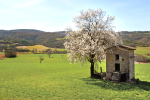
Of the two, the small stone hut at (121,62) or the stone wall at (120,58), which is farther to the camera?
the stone wall at (120,58)

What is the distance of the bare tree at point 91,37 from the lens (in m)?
30.6

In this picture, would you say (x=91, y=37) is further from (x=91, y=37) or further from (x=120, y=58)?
(x=120, y=58)

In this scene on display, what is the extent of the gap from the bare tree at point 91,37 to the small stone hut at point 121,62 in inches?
65.0

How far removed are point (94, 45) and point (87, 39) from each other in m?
2.38

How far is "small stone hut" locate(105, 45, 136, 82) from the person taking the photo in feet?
96.3

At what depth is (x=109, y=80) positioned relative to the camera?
31.2 metres

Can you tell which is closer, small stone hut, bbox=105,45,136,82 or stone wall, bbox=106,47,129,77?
small stone hut, bbox=105,45,136,82

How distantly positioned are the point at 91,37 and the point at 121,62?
9.17 meters

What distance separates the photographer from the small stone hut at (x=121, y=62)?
1156 inches

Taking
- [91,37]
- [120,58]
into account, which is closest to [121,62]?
[120,58]

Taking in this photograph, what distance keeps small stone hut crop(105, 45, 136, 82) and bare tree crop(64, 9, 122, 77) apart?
5.42 ft

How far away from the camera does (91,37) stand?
1280 inches

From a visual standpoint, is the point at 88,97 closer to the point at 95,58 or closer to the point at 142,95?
the point at 142,95

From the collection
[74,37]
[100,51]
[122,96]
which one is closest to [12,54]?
[74,37]
